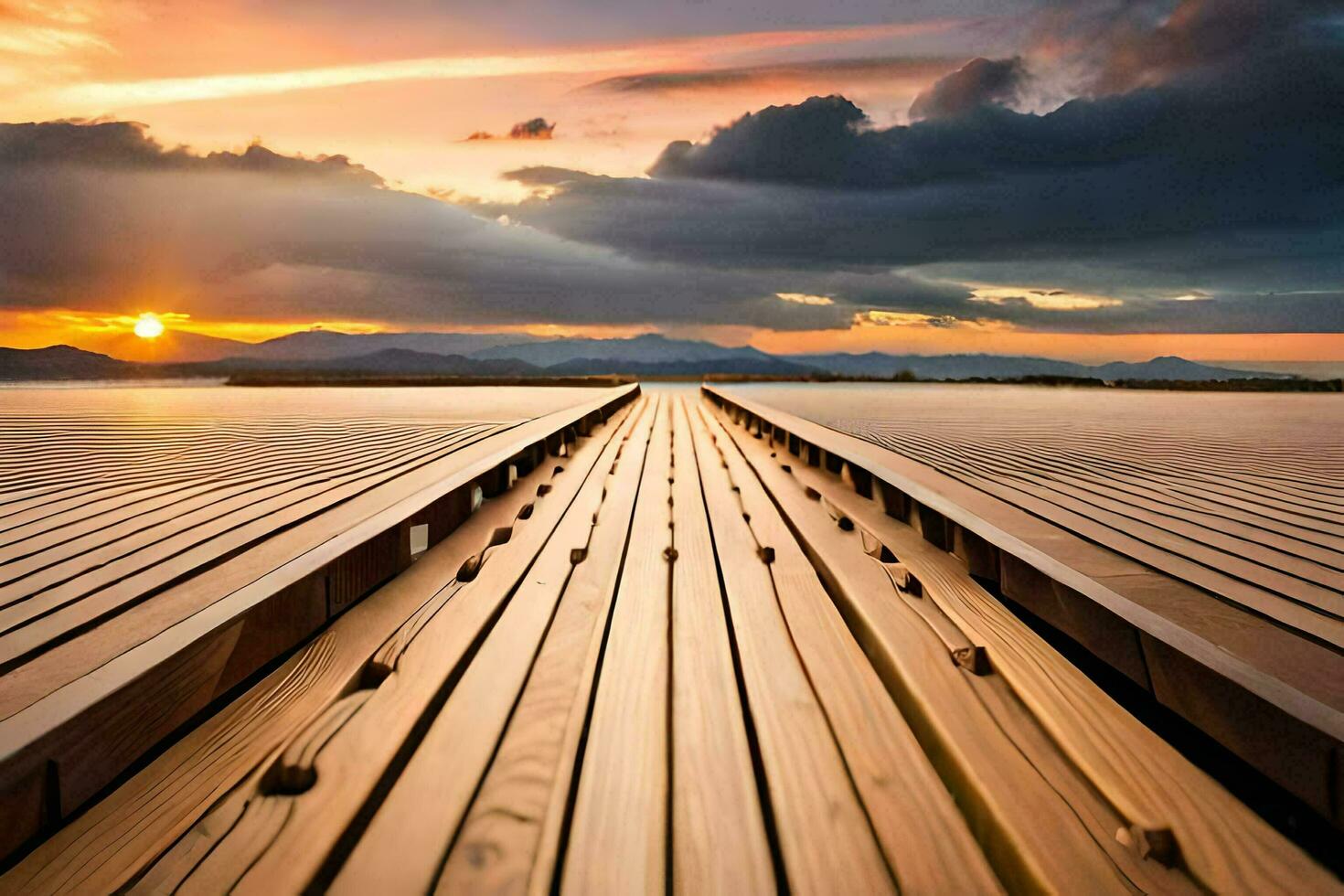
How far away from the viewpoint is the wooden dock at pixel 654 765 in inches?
37.6

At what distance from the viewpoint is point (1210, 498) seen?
9.47 feet

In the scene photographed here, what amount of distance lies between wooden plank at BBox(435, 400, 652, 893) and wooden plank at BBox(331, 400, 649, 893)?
0.02 metres

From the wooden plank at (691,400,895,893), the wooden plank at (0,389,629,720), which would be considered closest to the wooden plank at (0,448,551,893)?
the wooden plank at (0,389,629,720)

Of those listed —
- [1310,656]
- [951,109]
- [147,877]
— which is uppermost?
[951,109]

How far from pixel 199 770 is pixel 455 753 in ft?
1.29

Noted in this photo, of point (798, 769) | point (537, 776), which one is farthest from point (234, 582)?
point (798, 769)

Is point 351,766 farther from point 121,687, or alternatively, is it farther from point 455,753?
point 121,687

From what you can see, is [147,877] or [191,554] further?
[191,554]

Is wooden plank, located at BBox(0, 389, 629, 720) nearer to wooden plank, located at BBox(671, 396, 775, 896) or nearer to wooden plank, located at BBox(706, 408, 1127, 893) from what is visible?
wooden plank, located at BBox(671, 396, 775, 896)

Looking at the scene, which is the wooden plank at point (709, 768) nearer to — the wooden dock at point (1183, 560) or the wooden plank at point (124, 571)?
the wooden dock at point (1183, 560)

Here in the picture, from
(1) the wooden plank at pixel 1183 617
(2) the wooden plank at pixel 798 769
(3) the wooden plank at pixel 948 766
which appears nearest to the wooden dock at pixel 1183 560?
(1) the wooden plank at pixel 1183 617

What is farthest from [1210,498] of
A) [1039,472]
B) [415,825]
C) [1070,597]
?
[415,825]

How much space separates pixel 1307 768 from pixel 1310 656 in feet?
1.05

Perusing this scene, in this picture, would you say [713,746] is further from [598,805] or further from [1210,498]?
[1210,498]
